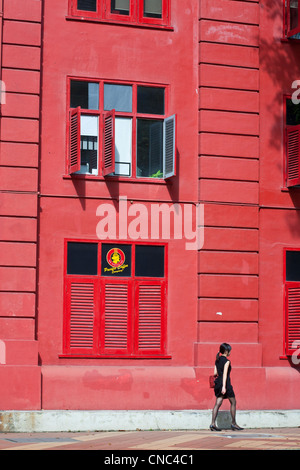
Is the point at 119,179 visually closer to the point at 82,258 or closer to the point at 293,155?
the point at 82,258

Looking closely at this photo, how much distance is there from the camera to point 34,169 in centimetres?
2064

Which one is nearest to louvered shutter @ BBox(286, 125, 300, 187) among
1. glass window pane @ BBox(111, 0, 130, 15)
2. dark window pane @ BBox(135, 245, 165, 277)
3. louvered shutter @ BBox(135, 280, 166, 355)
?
dark window pane @ BBox(135, 245, 165, 277)

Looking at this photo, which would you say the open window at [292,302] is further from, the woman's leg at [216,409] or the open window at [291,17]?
the open window at [291,17]

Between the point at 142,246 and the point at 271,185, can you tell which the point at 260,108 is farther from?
the point at 142,246

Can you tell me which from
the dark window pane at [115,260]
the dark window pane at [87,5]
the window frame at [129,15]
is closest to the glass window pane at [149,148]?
the dark window pane at [115,260]

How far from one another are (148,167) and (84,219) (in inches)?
74.7

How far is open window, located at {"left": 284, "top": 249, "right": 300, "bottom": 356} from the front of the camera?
21.9 metres

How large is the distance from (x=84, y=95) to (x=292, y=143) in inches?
189

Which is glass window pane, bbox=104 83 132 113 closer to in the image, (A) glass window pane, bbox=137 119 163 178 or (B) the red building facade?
(B) the red building facade

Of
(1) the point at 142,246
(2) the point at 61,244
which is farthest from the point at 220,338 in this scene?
(2) the point at 61,244

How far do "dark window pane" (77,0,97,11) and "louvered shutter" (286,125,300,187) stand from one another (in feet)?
16.8

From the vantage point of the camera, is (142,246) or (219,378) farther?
(142,246)

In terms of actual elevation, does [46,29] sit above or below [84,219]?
above

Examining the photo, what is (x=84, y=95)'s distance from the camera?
2141 centimetres
